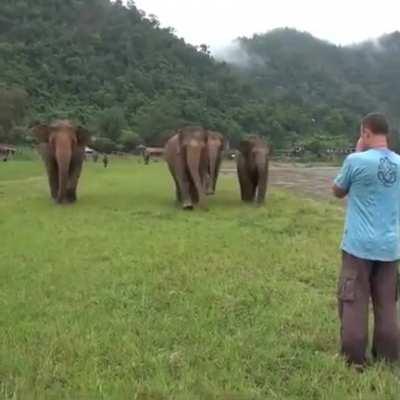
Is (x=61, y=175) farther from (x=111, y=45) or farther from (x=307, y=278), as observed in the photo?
(x=111, y=45)

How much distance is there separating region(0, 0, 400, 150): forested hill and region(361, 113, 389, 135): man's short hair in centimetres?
5895

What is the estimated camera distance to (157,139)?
73875 mm

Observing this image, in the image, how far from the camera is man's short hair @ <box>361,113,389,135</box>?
4688 millimetres

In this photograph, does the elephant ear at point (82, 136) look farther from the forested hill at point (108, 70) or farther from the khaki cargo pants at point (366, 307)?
the forested hill at point (108, 70)

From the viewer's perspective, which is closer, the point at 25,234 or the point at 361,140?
the point at 361,140

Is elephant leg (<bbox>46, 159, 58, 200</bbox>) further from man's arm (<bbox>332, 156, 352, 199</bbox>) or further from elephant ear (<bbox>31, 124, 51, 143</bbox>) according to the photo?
man's arm (<bbox>332, 156, 352, 199</bbox>)

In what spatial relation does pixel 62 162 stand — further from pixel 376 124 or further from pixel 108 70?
pixel 108 70

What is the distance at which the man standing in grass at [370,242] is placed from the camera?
4.61 metres

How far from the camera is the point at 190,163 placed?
16.3 m

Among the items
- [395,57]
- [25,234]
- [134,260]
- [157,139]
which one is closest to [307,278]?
[134,260]

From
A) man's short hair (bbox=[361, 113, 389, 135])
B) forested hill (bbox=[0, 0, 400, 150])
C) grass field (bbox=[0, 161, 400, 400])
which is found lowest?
grass field (bbox=[0, 161, 400, 400])

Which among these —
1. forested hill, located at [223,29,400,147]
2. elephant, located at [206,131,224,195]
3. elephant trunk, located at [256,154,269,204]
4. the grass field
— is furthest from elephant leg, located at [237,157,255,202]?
forested hill, located at [223,29,400,147]

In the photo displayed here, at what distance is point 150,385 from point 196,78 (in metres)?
94.6

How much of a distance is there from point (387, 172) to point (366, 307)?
90 centimetres
